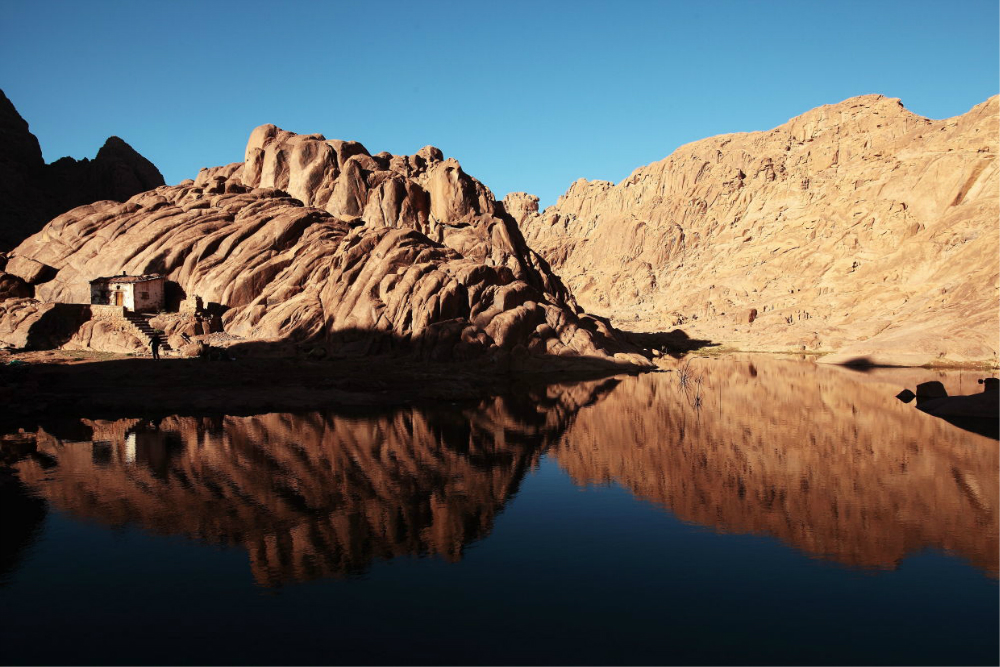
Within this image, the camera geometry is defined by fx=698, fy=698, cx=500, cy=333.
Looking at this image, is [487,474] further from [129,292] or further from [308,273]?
[129,292]

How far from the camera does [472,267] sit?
2849 inches

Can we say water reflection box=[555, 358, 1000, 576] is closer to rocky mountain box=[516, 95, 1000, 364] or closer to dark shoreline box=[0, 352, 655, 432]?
dark shoreline box=[0, 352, 655, 432]

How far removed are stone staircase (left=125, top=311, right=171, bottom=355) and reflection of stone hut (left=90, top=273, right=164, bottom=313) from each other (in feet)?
4.12

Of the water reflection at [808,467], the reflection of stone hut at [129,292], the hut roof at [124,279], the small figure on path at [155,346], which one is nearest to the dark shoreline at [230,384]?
the small figure on path at [155,346]

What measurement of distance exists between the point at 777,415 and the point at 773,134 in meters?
167

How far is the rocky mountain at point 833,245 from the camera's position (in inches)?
3398

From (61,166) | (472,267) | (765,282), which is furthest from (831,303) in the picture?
(61,166)

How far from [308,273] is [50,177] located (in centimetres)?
7139

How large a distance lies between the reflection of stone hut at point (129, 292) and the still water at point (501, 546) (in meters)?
30.3

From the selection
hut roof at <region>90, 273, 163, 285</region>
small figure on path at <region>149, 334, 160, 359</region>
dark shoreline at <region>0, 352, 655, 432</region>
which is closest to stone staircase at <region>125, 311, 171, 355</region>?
small figure on path at <region>149, 334, 160, 359</region>

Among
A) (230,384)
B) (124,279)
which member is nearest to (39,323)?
(124,279)

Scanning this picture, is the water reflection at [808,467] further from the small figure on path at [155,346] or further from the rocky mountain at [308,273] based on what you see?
the small figure on path at [155,346]

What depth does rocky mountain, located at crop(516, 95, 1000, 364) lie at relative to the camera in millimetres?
86312

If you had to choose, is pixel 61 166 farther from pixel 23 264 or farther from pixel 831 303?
pixel 831 303
